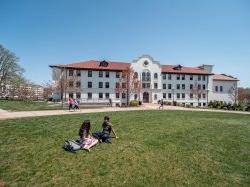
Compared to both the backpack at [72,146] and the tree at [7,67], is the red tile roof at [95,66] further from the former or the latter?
the backpack at [72,146]

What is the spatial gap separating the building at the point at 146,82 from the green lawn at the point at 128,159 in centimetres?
3656

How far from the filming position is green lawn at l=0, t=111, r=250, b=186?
31.8 feet

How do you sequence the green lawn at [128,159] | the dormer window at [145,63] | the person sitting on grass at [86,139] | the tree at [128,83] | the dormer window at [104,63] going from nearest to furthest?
the green lawn at [128,159]
the person sitting on grass at [86,139]
the tree at [128,83]
the dormer window at [104,63]
the dormer window at [145,63]

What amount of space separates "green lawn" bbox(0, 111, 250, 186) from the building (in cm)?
3656

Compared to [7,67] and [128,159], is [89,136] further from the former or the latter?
[7,67]

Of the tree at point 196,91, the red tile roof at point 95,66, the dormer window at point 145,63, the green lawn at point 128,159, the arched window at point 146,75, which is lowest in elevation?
the green lawn at point 128,159

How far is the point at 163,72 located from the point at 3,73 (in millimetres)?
40940

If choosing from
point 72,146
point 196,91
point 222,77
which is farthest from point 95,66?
point 72,146

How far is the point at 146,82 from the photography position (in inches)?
2393

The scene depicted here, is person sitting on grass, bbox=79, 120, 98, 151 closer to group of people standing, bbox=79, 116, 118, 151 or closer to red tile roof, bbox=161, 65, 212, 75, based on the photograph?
group of people standing, bbox=79, 116, 118, 151

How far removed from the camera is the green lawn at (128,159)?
9688mm

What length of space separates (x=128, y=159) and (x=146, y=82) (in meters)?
50.3

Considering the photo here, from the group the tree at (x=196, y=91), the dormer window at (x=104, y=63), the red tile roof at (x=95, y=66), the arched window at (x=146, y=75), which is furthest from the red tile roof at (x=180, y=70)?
the dormer window at (x=104, y=63)

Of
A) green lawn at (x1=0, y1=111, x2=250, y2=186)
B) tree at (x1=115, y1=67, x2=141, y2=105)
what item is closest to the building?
tree at (x1=115, y1=67, x2=141, y2=105)
